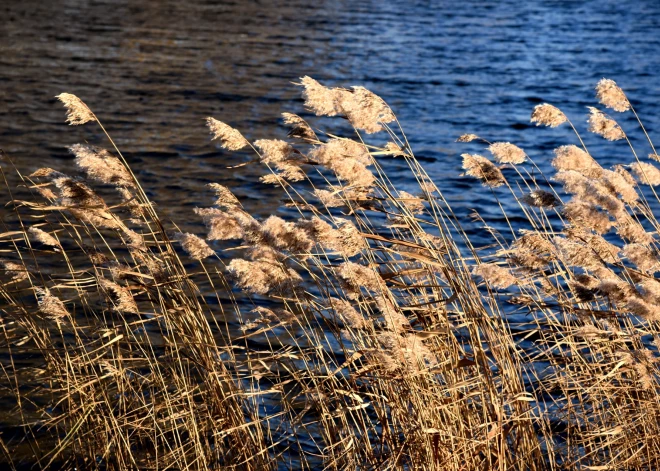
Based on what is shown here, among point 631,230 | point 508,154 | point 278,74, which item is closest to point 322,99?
point 508,154

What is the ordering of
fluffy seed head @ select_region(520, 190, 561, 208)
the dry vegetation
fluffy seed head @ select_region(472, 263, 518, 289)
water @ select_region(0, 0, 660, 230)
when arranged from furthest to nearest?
1. water @ select_region(0, 0, 660, 230)
2. fluffy seed head @ select_region(520, 190, 561, 208)
3. fluffy seed head @ select_region(472, 263, 518, 289)
4. the dry vegetation

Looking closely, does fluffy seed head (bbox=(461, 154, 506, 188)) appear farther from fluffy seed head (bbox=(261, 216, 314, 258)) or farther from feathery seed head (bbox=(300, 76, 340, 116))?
fluffy seed head (bbox=(261, 216, 314, 258))

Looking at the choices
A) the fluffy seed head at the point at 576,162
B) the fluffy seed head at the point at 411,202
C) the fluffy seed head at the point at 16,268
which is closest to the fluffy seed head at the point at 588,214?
the fluffy seed head at the point at 576,162

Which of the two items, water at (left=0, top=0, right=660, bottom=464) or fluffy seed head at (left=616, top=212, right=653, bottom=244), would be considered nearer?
fluffy seed head at (left=616, top=212, right=653, bottom=244)

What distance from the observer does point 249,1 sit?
23.2 metres

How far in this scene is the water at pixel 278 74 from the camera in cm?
1062

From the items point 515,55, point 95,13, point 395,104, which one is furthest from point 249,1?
point 395,104

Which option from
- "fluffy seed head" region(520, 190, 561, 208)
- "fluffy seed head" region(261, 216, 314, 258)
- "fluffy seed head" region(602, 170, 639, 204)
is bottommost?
"fluffy seed head" region(520, 190, 561, 208)

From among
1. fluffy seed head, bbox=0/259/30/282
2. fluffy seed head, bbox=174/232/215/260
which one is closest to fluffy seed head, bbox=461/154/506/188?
fluffy seed head, bbox=174/232/215/260

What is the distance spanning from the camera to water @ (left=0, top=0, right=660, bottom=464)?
418 inches

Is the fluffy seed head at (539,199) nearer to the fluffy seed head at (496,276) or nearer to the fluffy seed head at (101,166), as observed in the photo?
the fluffy seed head at (496,276)

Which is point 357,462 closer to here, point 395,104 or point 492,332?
point 492,332

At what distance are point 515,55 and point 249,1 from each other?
27.2 ft

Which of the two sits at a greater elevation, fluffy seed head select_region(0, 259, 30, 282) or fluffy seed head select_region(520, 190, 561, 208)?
fluffy seed head select_region(520, 190, 561, 208)
